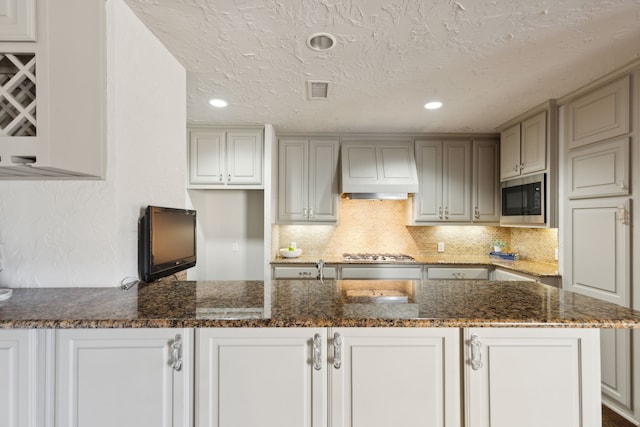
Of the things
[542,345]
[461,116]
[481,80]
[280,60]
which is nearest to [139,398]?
[542,345]

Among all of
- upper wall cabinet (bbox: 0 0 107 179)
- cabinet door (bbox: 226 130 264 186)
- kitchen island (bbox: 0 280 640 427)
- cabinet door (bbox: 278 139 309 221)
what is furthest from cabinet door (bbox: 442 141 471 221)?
upper wall cabinet (bbox: 0 0 107 179)

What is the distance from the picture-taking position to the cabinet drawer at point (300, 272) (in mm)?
3209

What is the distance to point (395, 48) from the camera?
1.74 meters

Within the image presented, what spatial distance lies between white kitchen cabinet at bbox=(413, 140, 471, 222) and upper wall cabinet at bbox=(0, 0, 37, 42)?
10.8ft

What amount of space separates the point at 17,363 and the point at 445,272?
10.8 feet

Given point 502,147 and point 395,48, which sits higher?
point 395,48

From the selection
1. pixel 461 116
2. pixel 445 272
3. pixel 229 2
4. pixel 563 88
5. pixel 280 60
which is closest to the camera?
pixel 229 2

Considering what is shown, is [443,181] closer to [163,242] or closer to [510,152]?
[510,152]

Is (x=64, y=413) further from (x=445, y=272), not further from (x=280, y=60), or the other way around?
(x=445, y=272)

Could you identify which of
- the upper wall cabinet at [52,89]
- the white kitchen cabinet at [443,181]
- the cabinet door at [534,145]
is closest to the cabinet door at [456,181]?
the white kitchen cabinet at [443,181]

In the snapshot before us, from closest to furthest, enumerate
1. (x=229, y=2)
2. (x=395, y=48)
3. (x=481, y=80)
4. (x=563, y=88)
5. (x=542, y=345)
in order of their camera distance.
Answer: (x=542, y=345) → (x=229, y=2) → (x=395, y=48) → (x=481, y=80) → (x=563, y=88)

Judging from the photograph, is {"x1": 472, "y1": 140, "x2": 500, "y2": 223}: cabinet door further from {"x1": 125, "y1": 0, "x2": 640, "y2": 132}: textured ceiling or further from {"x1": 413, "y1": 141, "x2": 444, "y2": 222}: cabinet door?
{"x1": 125, "y1": 0, "x2": 640, "y2": 132}: textured ceiling

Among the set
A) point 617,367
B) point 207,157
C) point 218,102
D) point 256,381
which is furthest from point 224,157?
point 617,367

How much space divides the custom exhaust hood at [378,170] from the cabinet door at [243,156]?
0.97 meters
